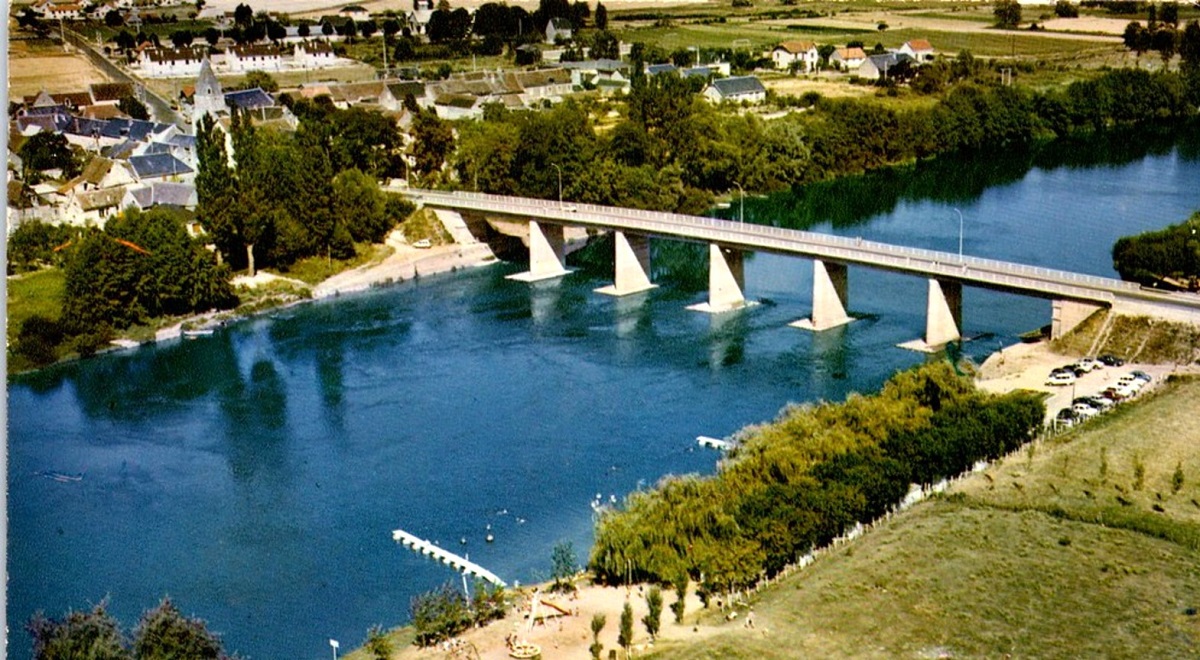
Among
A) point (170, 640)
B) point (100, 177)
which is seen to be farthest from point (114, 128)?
point (170, 640)

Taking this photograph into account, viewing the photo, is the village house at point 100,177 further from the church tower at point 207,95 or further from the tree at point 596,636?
the tree at point 596,636

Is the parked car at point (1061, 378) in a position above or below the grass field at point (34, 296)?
below

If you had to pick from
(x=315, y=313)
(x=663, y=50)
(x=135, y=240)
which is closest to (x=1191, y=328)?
(x=315, y=313)

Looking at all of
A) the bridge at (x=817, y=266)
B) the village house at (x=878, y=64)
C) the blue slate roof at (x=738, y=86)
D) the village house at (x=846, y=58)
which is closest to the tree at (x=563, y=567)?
the bridge at (x=817, y=266)

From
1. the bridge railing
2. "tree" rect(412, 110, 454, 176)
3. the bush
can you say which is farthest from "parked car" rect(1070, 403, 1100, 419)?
"tree" rect(412, 110, 454, 176)

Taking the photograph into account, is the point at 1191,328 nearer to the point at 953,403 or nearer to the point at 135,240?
the point at 953,403

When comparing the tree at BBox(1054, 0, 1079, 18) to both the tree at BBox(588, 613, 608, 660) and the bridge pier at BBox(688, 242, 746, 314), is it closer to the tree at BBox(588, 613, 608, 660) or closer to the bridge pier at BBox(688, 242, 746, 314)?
the bridge pier at BBox(688, 242, 746, 314)
